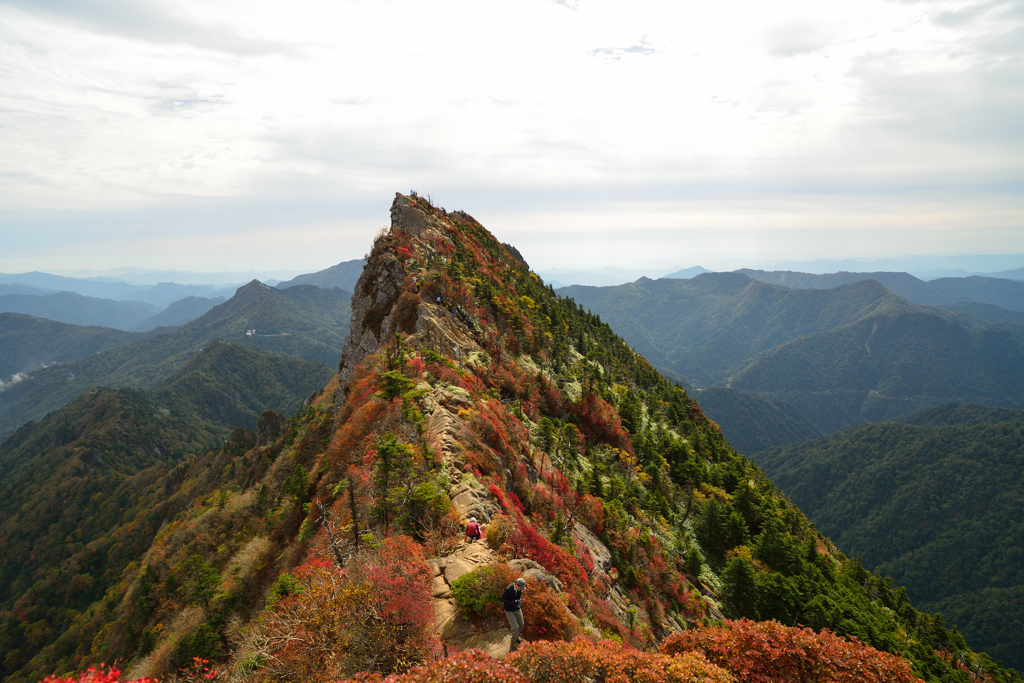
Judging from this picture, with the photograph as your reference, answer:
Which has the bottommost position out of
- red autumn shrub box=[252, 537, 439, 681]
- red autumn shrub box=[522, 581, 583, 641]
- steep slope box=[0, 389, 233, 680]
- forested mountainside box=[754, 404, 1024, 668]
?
forested mountainside box=[754, 404, 1024, 668]

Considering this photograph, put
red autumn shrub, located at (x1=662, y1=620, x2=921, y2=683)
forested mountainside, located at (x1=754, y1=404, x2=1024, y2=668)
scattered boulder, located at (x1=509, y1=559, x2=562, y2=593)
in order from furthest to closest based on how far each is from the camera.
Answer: forested mountainside, located at (x1=754, y1=404, x2=1024, y2=668) < scattered boulder, located at (x1=509, y1=559, x2=562, y2=593) < red autumn shrub, located at (x1=662, y1=620, x2=921, y2=683)

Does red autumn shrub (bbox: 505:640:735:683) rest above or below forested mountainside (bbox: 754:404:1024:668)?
above

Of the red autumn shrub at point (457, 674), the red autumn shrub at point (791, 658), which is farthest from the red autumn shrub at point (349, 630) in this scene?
the red autumn shrub at point (791, 658)

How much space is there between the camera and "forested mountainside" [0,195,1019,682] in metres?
12.3

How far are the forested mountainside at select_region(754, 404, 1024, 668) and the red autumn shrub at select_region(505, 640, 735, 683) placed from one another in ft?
601

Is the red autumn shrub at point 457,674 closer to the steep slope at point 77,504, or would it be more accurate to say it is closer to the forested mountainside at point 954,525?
the steep slope at point 77,504

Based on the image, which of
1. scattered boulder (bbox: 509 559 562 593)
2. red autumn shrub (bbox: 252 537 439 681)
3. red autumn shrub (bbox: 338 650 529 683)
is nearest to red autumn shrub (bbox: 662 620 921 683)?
scattered boulder (bbox: 509 559 562 593)

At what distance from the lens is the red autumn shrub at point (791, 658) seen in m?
13.0

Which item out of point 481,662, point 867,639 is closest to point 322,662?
point 481,662

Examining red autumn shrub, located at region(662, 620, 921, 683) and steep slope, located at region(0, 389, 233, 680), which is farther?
steep slope, located at region(0, 389, 233, 680)

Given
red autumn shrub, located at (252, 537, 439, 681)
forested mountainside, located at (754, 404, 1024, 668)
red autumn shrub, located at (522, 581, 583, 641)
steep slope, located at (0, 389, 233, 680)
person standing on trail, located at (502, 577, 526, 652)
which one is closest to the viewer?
red autumn shrub, located at (252, 537, 439, 681)

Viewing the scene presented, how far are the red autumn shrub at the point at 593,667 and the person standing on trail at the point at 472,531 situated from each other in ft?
16.7

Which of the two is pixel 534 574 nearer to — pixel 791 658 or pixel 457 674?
pixel 457 674

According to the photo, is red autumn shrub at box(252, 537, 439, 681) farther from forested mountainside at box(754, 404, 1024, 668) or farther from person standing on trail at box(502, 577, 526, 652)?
forested mountainside at box(754, 404, 1024, 668)
